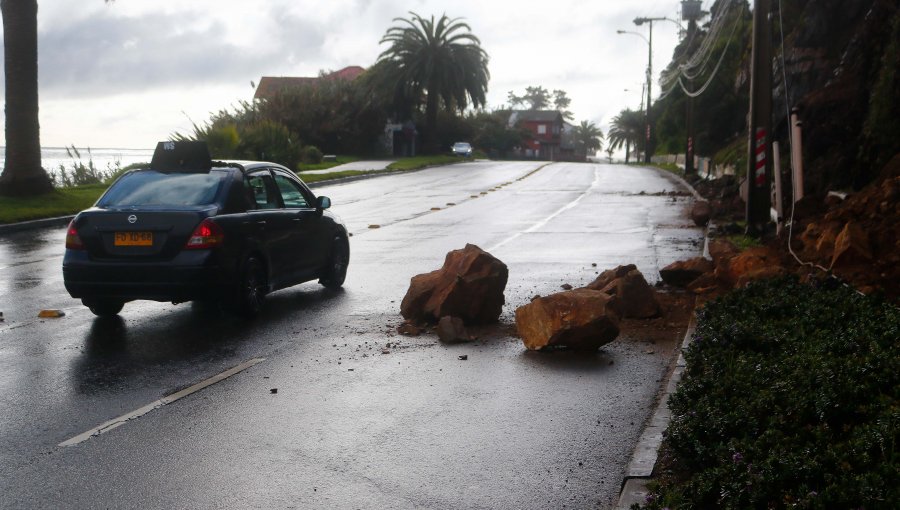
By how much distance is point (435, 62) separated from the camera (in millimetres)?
72500

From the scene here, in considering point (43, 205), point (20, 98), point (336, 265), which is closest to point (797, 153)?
point (336, 265)

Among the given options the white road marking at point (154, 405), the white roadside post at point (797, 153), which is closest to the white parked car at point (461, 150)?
the white roadside post at point (797, 153)

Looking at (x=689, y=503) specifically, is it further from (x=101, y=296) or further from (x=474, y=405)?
(x=101, y=296)

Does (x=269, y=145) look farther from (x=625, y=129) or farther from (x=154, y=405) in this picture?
(x=625, y=129)

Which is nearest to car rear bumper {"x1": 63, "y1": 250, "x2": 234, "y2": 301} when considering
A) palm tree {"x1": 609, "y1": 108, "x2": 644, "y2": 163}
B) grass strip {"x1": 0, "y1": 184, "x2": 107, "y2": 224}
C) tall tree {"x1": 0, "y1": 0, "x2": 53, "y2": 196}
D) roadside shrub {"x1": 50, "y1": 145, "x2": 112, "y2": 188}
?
grass strip {"x1": 0, "y1": 184, "x2": 107, "y2": 224}

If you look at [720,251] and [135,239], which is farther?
[720,251]

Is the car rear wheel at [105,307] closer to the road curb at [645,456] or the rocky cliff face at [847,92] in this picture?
the road curb at [645,456]

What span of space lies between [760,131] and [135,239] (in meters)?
11.9

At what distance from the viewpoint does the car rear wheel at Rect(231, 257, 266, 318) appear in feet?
32.7

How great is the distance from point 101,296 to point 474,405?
4546 mm

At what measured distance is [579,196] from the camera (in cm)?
3406

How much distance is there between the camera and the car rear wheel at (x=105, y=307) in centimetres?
1022

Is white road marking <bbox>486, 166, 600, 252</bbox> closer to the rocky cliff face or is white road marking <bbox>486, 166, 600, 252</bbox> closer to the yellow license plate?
the rocky cliff face

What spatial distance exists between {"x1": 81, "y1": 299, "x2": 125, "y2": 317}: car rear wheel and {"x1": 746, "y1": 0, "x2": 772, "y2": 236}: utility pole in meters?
11.4
